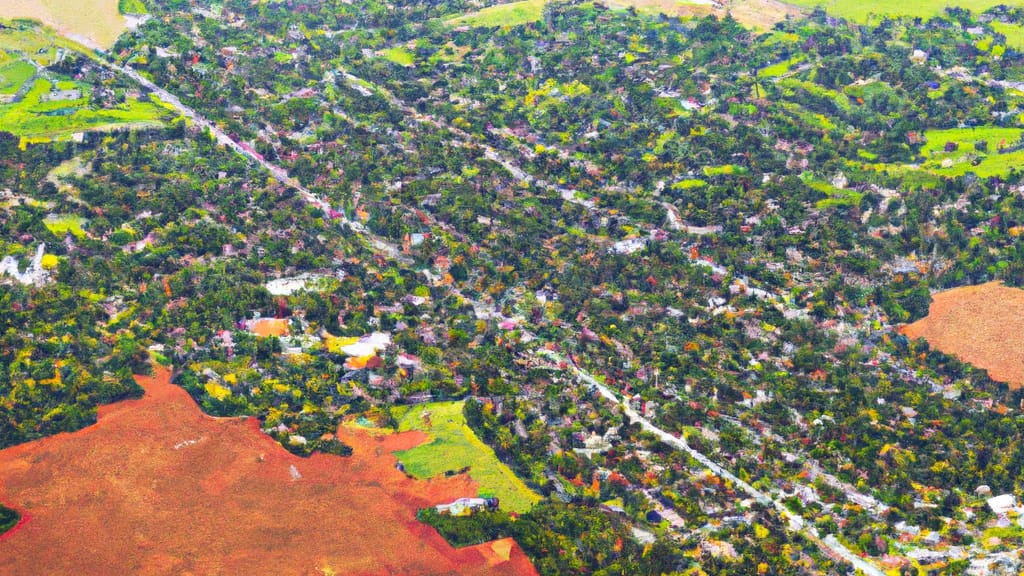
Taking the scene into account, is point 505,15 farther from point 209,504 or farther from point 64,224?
point 209,504

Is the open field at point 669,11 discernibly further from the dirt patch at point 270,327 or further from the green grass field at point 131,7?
the dirt patch at point 270,327

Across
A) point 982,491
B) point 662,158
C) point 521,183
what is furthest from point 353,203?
point 982,491

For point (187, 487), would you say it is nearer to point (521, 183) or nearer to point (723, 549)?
point (723, 549)

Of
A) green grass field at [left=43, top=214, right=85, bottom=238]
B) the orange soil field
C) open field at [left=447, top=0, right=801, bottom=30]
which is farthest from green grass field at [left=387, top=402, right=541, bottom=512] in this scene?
open field at [left=447, top=0, right=801, bottom=30]

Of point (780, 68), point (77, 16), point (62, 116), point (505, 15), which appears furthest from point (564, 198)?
point (77, 16)

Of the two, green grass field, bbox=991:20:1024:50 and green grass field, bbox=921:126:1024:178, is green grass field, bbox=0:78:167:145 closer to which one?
green grass field, bbox=921:126:1024:178
